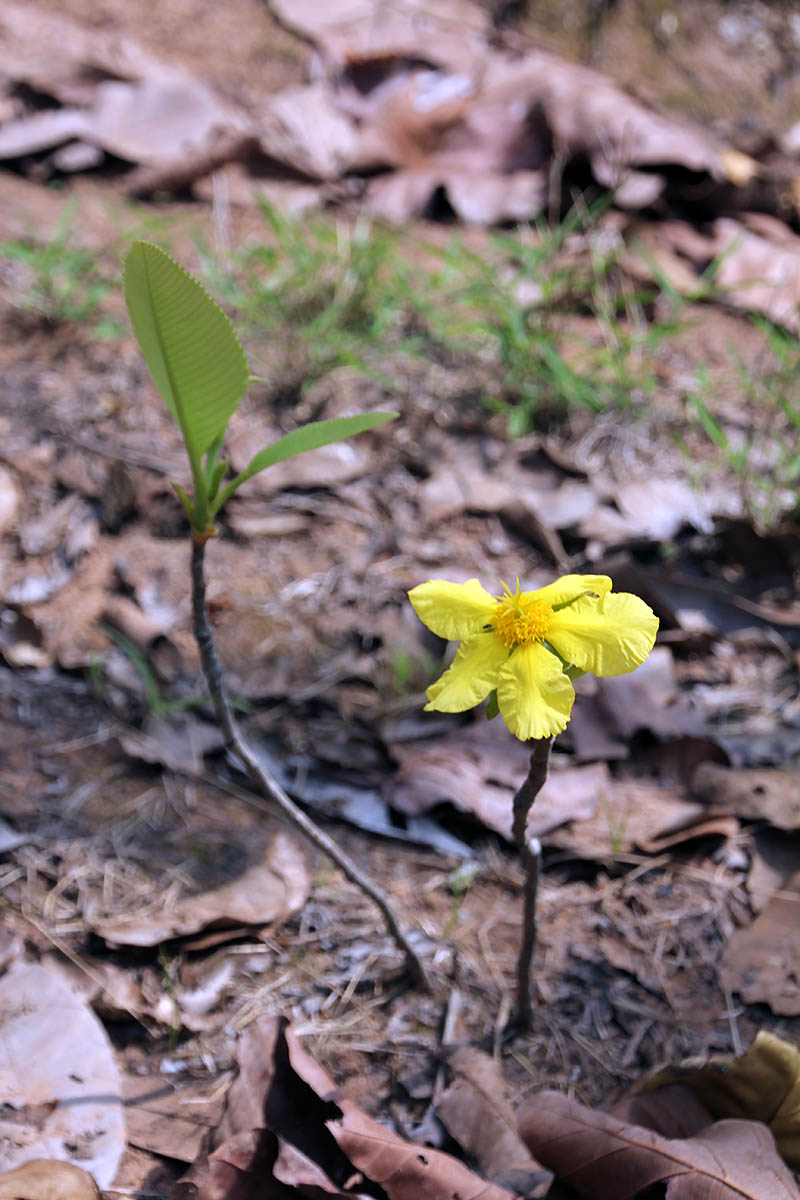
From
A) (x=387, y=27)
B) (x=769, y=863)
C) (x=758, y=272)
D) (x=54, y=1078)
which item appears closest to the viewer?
(x=54, y=1078)

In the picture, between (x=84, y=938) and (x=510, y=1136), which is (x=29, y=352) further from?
(x=510, y=1136)

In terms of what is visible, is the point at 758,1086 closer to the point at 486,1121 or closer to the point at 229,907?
the point at 486,1121

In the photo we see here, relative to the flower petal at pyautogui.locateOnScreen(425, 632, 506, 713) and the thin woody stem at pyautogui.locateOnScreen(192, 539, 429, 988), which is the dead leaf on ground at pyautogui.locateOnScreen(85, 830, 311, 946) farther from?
the flower petal at pyautogui.locateOnScreen(425, 632, 506, 713)

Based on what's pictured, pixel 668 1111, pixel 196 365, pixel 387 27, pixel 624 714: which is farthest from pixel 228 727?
pixel 387 27

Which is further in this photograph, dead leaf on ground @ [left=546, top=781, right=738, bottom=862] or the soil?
dead leaf on ground @ [left=546, top=781, right=738, bottom=862]

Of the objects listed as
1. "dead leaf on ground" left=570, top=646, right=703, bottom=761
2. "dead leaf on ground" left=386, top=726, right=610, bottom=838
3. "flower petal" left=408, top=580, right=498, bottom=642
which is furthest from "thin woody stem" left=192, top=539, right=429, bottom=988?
"dead leaf on ground" left=570, top=646, right=703, bottom=761

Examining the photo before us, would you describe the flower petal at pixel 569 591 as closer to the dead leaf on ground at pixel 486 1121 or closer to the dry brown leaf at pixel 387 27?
the dead leaf on ground at pixel 486 1121
